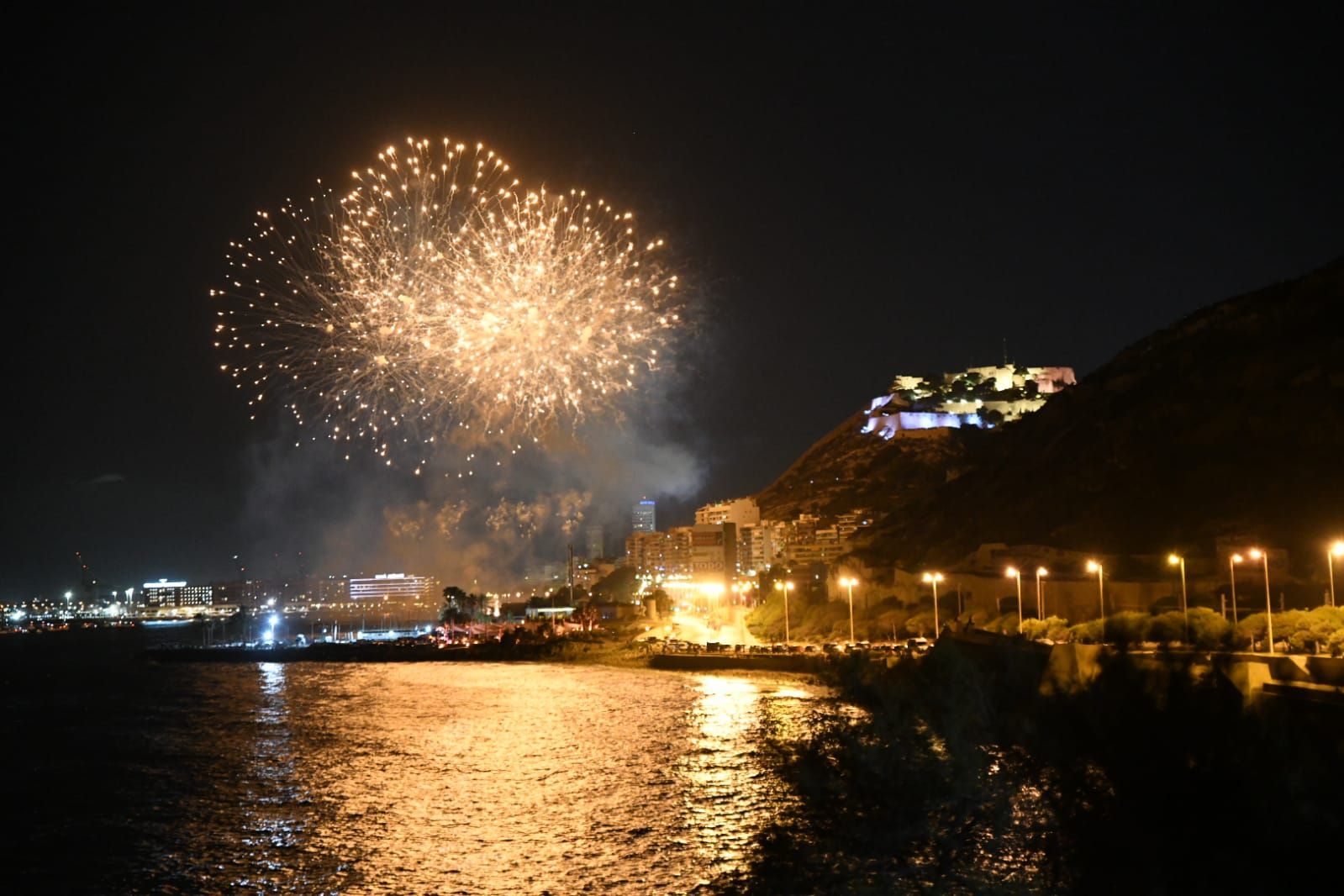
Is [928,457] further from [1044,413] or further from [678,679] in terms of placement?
[678,679]

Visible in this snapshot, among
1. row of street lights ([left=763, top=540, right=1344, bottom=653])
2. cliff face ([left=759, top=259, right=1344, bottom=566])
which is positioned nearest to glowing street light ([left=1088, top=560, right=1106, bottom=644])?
row of street lights ([left=763, top=540, right=1344, bottom=653])

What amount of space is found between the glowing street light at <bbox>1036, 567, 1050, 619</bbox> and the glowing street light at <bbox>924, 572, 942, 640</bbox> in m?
6.01

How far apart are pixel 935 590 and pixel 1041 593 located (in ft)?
27.0

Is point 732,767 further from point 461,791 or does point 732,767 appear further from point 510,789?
point 461,791

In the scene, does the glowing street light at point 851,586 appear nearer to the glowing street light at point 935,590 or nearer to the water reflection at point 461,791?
the glowing street light at point 935,590

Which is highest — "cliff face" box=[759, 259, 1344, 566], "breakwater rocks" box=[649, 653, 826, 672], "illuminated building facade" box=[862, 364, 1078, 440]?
"illuminated building facade" box=[862, 364, 1078, 440]

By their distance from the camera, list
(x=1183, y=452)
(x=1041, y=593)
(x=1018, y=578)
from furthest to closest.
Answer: (x=1183, y=452) < (x=1041, y=593) < (x=1018, y=578)

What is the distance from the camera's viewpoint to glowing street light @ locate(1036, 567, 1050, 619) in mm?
41281

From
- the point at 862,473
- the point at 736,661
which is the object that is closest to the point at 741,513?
the point at 862,473

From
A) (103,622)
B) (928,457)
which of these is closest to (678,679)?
(928,457)

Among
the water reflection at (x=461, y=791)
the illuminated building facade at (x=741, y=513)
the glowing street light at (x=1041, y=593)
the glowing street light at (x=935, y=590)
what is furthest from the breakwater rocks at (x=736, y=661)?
the illuminated building facade at (x=741, y=513)

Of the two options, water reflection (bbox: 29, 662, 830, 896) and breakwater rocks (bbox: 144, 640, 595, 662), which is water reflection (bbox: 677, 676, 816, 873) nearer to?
water reflection (bbox: 29, 662, 830, 896)

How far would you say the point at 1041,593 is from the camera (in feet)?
138

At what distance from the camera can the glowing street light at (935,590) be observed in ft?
162
